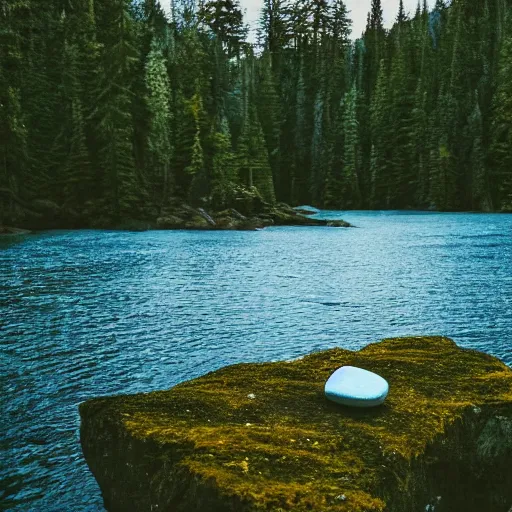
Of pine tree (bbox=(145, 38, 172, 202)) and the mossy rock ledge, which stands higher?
pine tree (bbox=(145, 38, 172, 202))

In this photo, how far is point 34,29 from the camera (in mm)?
52156

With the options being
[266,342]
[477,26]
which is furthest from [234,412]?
[477,26]

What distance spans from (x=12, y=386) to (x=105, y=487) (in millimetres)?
4245

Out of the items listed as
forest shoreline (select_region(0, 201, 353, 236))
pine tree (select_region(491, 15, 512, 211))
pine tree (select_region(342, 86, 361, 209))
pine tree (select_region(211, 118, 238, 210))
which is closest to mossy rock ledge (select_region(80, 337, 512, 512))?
forest shoreline (select_region(0, 201, 353, 236))

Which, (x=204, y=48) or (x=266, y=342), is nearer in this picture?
(x=266, y=342)

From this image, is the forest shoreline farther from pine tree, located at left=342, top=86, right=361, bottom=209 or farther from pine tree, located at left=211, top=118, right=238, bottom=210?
pine tree, located at left=342, top=86, right=361, bottom=209

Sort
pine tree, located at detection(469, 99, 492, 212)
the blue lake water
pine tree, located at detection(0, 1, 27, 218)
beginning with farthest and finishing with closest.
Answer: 1. pine tree, located at detection(469, 99, 492, 212)
2. pine tree, located at detection(0, 1, 27, 218)
3. the blue lake water

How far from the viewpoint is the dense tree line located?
41.6m

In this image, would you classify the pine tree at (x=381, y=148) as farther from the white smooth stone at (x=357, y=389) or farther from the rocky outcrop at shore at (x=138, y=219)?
the white smooth stone at (x=357, y=389)

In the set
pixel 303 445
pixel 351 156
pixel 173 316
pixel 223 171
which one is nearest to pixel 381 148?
pixel 351 156

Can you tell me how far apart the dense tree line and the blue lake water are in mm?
17812

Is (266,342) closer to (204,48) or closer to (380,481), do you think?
(380,481)

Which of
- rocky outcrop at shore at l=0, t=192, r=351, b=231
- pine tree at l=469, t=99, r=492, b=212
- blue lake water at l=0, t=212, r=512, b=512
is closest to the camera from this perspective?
blue lake water at l=0, t=212, r=512, b=512

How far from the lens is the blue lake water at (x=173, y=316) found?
19.7 feet
